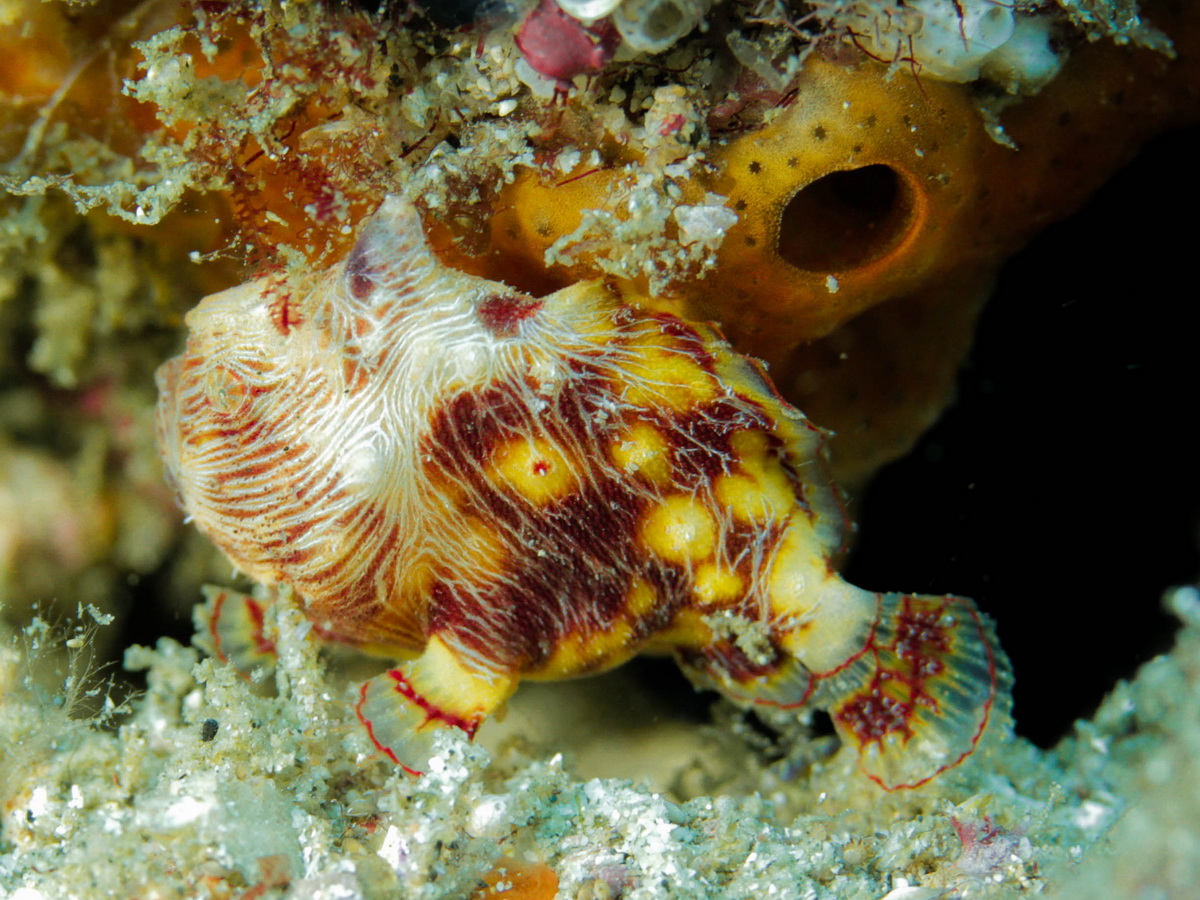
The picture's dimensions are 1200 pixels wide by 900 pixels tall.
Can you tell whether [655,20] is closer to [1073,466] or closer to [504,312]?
[504,312]

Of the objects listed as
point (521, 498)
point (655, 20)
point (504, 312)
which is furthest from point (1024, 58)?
point (521, 498)

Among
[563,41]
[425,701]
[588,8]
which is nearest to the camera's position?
[588,8]

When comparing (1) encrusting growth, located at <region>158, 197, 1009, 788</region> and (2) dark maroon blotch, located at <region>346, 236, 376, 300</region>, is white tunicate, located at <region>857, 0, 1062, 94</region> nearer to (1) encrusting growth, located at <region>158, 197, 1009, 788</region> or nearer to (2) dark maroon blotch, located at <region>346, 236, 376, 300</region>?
(1) encrusting growth, located at <region>158, 197, 1009, 788</region>

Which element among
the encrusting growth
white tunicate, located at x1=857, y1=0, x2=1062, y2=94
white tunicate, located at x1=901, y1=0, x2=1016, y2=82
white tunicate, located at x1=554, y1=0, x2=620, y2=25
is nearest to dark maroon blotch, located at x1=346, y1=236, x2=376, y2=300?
the encrusting growth

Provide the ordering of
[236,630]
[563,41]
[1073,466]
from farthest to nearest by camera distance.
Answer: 1. [1073,466]
2. [236,630]
3. [563,41]

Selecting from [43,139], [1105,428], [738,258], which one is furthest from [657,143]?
[1105,428]

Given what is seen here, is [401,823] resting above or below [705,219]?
below
